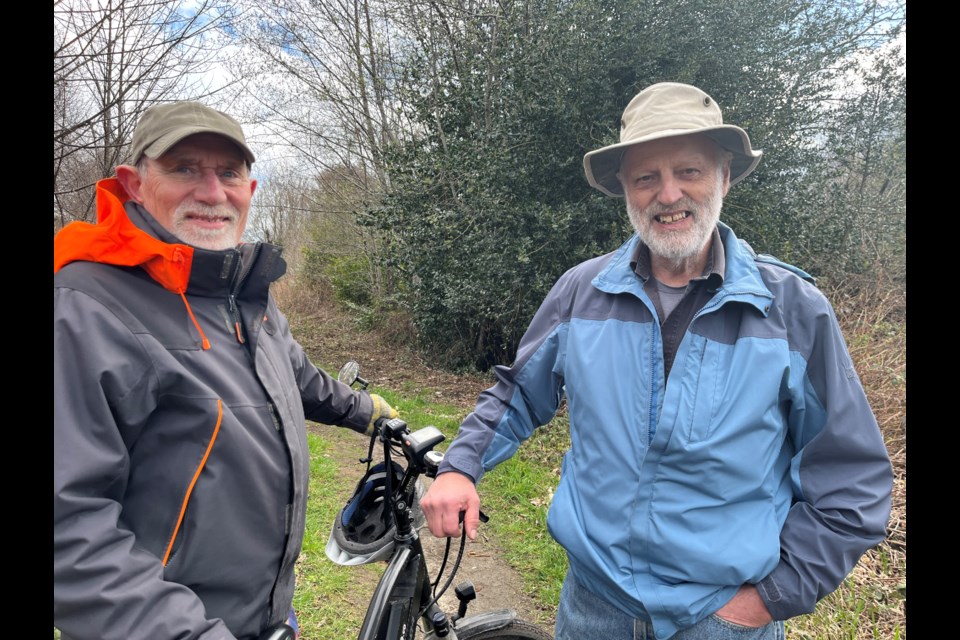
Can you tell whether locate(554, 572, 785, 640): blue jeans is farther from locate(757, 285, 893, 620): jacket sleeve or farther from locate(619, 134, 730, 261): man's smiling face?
locate(619, 134, 730, 261): man's smiling face

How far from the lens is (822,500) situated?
1.61 metres

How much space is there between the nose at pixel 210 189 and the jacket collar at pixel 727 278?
1320 mm

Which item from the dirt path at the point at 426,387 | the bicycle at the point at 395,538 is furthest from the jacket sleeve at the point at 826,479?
the dirt path at the point at 426,387

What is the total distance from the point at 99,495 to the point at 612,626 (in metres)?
1.53

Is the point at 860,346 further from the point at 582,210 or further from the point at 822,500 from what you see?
the point at 822,500

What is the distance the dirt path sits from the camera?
398 cm

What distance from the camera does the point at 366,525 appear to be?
7.18 feet

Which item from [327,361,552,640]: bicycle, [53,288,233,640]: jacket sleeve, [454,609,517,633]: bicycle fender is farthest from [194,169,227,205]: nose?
[454,609,517,633]: bicycle fender

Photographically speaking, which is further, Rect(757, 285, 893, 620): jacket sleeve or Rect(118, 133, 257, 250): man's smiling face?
Rect(118, 133, 257, 250): man's smiling face

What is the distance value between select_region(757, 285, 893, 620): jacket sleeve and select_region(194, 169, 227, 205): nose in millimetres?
1885

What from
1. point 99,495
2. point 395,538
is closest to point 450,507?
point 395,538

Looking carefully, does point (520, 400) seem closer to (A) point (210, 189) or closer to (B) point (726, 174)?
(B) point (726, 174)
